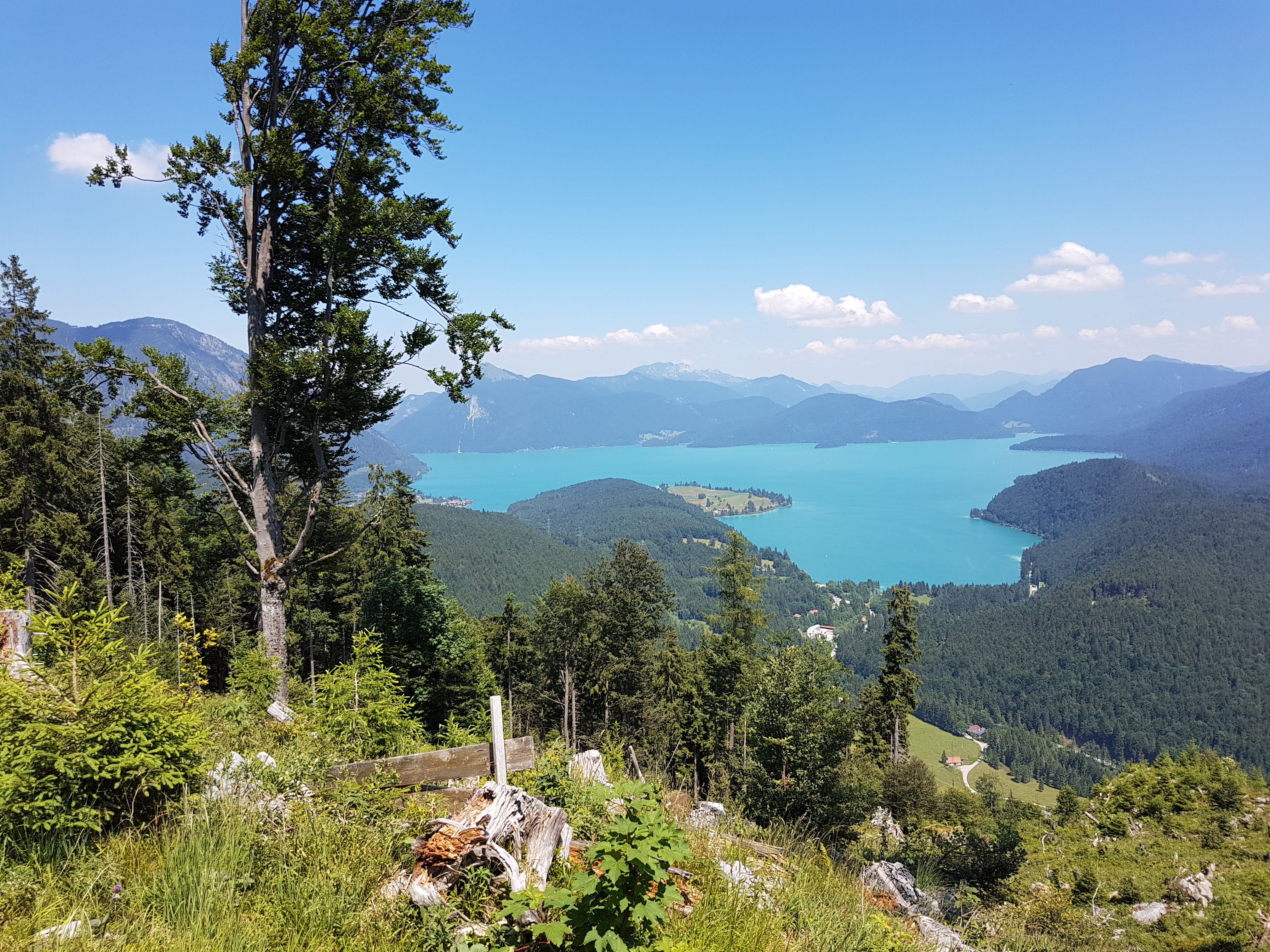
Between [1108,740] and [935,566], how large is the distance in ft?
230

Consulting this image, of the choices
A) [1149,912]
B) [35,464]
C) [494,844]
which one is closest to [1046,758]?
[1149,912]

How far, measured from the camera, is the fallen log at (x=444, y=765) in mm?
4488

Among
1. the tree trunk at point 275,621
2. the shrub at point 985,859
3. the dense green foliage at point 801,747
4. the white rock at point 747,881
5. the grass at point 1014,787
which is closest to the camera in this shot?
the white rock at point 747,881

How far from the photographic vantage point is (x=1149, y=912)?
11227 millimetres

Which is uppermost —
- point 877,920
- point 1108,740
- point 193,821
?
point 193,821

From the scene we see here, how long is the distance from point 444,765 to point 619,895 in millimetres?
2948

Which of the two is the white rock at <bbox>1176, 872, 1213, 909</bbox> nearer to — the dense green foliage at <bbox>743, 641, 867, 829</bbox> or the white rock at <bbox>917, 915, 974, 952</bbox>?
the dense green foliage at <bbox>743, 641, 867, 829</bbox>

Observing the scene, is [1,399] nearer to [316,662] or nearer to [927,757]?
[316,662]

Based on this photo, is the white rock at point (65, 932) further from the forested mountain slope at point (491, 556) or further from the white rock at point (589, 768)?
the forested mountain slope at point (491, 556)

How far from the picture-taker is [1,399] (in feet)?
53.2

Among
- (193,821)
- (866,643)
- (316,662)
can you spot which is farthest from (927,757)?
(193,821)

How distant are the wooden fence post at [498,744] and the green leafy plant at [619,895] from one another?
5.69 feet

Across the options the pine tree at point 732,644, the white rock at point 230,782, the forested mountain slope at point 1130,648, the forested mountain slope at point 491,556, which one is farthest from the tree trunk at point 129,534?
the forested mountain slope at point 1130,648

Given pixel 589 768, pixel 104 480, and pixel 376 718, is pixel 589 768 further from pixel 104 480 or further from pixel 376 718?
pixel 104 480
